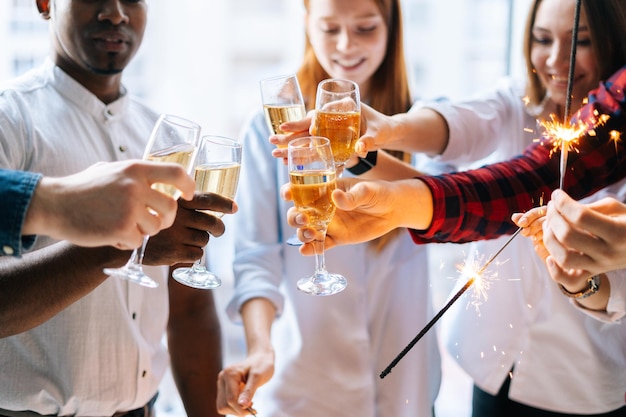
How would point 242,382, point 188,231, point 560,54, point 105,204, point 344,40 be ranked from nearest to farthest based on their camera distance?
point 105,204 < point 188,231 < point 242,382 < point 560,54 < point 344,40

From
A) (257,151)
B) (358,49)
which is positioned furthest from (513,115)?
Answer: (257,151)

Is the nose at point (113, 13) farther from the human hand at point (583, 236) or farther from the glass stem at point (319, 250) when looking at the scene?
the human hand at point (583, 236)

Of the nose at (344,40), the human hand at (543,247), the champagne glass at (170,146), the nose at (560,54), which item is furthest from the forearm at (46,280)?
the nose at (560,54)

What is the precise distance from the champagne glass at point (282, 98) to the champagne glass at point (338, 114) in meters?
0.10

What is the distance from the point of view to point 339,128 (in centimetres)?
155

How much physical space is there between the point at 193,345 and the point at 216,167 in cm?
89

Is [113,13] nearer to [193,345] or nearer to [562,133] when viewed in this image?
[193,345]

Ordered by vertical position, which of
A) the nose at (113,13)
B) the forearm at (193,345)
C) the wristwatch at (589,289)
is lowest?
the forearm at (193,345)

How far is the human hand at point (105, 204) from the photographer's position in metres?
1.05

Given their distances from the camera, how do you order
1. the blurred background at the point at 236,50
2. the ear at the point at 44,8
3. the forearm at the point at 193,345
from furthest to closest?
1. the blurred background at the point at 236,50
2. the forearm at the point at 193,345
3. the ear at the point at 44,8

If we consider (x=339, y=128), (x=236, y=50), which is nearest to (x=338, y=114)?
(x=339, y=128)

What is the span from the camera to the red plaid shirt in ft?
5.57

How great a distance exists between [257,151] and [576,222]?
1079 mm

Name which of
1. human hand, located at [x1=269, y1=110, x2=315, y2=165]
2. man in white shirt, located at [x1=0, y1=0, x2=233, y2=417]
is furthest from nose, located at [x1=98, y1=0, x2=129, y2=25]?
human hand, located at [x1=269, y1=110, x2=315, y2=165]
